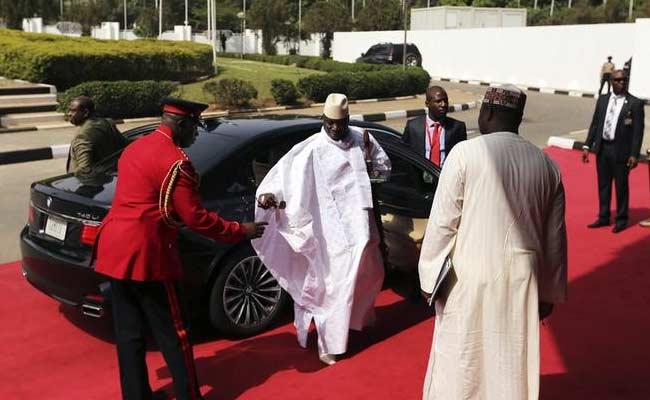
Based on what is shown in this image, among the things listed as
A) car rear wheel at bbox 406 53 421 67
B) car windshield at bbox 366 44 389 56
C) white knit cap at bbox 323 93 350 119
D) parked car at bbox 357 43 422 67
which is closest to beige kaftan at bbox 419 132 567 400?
white knit cap at bbox 323 93 350 119

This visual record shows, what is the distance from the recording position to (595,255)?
675 cm

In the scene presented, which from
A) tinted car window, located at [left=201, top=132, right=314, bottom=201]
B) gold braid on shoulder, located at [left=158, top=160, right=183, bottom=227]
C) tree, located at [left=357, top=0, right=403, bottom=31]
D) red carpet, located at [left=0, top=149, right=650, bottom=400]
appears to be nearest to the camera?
gold braid on shoulder, located at [left=158, top=160, right=183, bottom=227]

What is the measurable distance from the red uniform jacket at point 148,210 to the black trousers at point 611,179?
211 inches

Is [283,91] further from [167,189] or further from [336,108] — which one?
[167,189]

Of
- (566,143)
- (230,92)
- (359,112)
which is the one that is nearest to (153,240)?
(566,143)

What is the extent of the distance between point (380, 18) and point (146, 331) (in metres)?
51.9

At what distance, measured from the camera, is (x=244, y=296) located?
4664mm

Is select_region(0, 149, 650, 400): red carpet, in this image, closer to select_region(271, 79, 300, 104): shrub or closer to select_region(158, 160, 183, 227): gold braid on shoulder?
select_region(158, 160, 183, 227): gold braid on shoulder

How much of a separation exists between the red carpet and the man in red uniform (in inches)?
18.6

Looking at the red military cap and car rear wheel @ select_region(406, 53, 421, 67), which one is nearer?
the red military cap

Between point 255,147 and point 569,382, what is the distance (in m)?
2.55

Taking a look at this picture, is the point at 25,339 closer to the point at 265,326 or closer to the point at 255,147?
the point at 265,326

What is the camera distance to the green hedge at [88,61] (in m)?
17.3

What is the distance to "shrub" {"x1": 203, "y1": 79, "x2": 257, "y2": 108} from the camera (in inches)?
696
